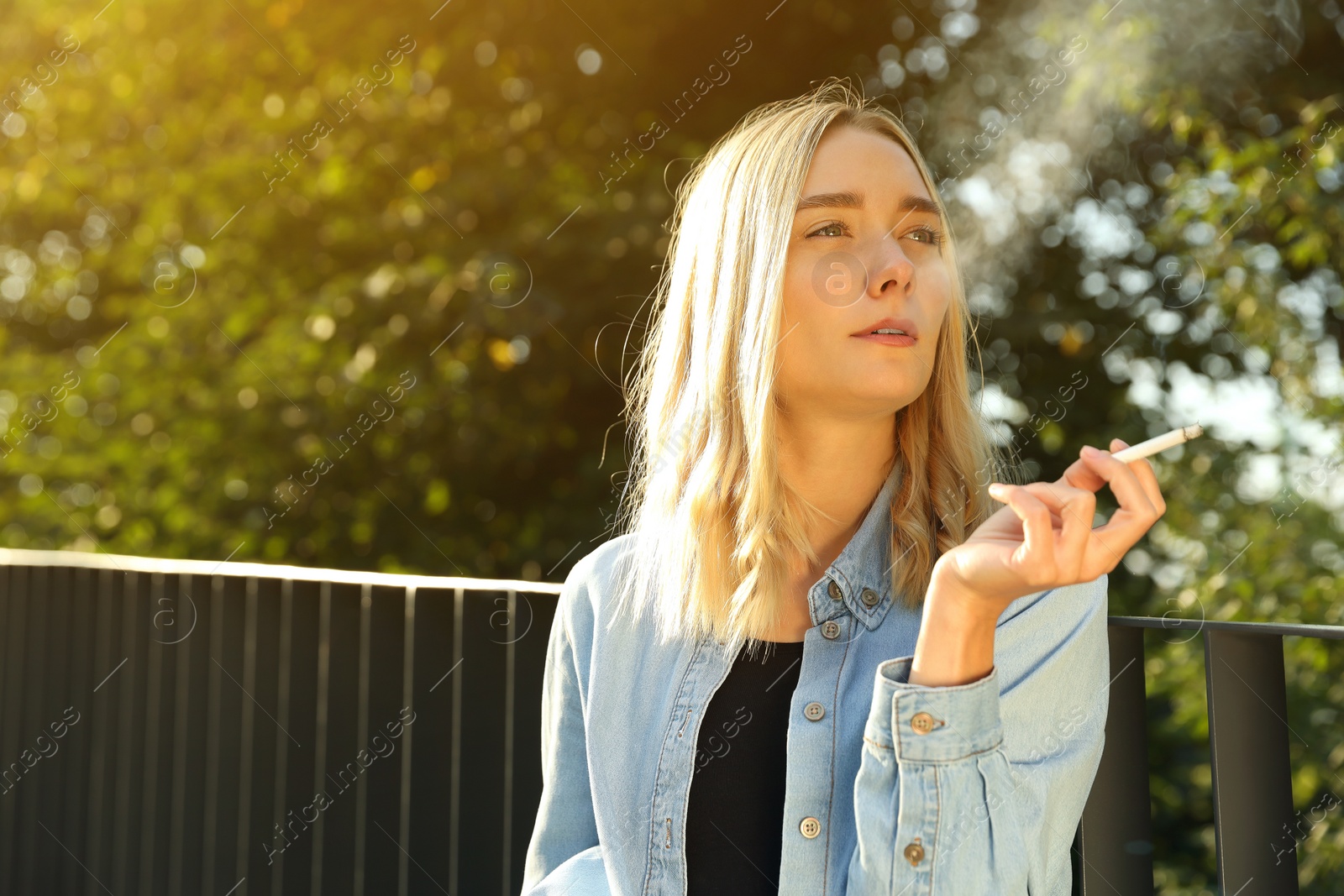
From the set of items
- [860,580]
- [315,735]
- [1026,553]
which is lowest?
[1026,553]

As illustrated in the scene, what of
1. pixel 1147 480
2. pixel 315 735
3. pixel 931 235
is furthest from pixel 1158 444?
pixel 315 735

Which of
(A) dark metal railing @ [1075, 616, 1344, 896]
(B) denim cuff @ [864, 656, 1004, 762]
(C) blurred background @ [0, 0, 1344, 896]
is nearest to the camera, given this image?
(B) denim cuff @ [864, 656, 1004, 762]

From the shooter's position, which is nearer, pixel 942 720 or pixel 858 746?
pixel 942 720

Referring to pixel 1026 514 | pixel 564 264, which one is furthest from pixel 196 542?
pixel 1026 514

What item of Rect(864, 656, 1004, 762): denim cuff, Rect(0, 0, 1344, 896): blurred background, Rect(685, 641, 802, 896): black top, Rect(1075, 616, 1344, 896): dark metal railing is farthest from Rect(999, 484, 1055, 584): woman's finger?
Rect(0, 0, 1344, 896): blurred background

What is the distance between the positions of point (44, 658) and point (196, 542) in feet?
6.46

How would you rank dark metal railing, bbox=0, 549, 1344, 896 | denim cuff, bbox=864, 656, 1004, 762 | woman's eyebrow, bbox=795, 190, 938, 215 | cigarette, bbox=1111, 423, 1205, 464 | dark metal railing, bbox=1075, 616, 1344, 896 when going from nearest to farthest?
cigarette, bbox=1111, 423, 1205, 464 → denim cuff, bbox=864, 656, 1004, 762 → dark metal railing, bbox=1075, 616, 1344, 896 → dark metal railing, bbox=0, 549, 1344, 896 → woman's eyebrow, bbox=795, 190, 938, 215

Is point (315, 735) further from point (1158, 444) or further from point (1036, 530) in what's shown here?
point (1158, 444)

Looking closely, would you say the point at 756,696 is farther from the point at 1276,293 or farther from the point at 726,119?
the point at 726,119

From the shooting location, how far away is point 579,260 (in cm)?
503

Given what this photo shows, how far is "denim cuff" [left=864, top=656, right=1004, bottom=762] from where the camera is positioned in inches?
53.1

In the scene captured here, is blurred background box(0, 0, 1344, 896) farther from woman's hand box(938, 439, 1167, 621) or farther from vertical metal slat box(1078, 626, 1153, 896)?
woman's hand box(938, 439, 1167, 621)

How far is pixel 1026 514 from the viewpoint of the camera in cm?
117

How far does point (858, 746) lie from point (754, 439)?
1.70ft
